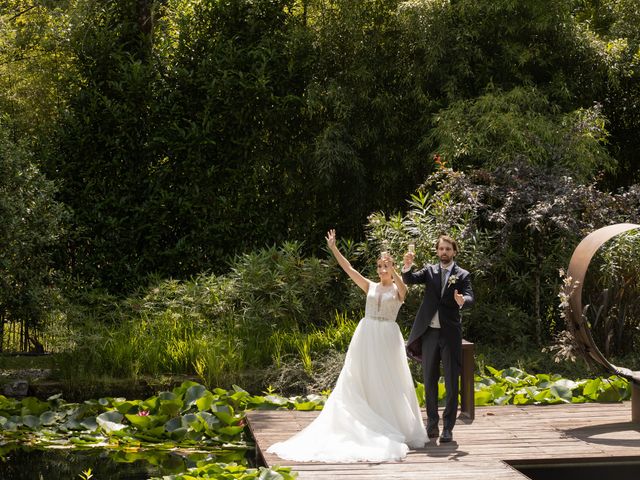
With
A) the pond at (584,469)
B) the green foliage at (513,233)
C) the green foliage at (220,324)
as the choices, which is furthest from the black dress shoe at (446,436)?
the green foliage at (513,233)

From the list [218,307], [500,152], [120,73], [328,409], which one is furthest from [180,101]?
[328,409]

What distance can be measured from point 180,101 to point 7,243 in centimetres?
361

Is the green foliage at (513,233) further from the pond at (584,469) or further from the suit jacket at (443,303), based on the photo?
the pond at (584,469)

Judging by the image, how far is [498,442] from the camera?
6555 mm

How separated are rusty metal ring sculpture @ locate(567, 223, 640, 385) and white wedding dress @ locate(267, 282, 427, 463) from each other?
4.57ft

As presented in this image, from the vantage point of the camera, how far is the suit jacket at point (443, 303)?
645cm

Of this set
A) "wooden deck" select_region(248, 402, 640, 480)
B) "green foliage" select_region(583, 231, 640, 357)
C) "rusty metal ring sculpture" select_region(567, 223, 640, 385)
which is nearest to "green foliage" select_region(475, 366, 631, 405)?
"wooden deck" select_region(248, 402, 640, 480)

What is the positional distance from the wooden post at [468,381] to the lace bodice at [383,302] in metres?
0.91

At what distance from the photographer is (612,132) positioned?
1298 centimetres

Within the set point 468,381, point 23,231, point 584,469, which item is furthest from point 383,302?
point 23,231

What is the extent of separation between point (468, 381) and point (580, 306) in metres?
1.00

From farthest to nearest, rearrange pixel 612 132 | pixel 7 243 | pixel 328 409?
pixel 612 132 → pixel 7 243 → pixel 328 409

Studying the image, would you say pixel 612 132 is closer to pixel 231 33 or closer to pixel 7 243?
pixel 231 33

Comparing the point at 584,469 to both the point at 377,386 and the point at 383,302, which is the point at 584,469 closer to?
the point at 377,386
